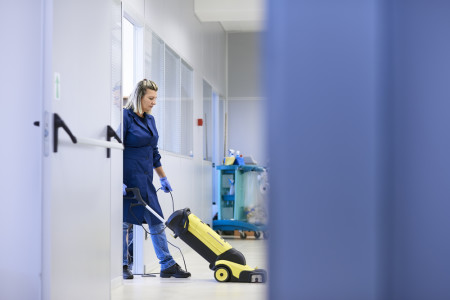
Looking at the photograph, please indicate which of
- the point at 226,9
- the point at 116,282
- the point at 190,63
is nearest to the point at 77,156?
the point at 116,282

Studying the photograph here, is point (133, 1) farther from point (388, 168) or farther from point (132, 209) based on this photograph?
point (388, 168)

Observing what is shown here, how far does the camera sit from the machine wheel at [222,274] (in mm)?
4570

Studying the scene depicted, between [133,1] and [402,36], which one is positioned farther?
[133,1]

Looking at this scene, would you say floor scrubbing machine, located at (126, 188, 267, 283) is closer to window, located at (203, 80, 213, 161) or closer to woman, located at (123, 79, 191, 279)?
woman, located at (123, 79, 191, 279)

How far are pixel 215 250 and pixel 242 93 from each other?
663 cm

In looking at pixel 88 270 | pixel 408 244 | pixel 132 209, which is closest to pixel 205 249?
pixel 132 209

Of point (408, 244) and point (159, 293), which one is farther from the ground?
point (408, 244)

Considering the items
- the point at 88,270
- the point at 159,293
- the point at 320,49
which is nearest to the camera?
the point at 320,49

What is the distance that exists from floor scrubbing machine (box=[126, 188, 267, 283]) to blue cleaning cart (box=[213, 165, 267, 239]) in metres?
3.41

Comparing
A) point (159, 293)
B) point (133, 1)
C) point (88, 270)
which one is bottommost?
point (159, 293)

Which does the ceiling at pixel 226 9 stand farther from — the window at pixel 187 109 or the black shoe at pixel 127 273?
the black shoe at pixel 127 273

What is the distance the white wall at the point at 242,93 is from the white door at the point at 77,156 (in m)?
7.66

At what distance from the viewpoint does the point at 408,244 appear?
1.17 metres

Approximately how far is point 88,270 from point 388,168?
2.17 metres
